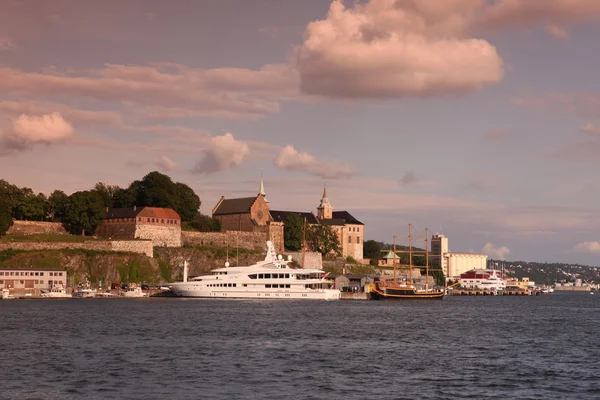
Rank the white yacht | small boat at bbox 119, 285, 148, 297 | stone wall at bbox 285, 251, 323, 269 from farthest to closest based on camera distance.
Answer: stone wall at bbox 285, 251, 323, 269
small boat at bbox 119, 285, 148, 297
the white yacht

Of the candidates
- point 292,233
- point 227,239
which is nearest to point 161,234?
point 227,239

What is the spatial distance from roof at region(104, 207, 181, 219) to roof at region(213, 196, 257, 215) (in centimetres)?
2657

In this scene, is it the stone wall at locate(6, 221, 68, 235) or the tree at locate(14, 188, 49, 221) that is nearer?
the stone wall at locate(6, 221, 68, 235)

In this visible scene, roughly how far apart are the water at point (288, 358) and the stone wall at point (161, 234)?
58310 millimetres

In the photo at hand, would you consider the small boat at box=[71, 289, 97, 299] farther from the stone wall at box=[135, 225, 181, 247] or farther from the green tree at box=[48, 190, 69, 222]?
the green tree at box=[48, 190, 69, 222]

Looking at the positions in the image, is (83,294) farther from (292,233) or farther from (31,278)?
(292,233)

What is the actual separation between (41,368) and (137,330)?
20.7m

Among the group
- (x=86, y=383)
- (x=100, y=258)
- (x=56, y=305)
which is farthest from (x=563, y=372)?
(x=100, y=258)

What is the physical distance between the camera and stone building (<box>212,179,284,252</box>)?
165625mm

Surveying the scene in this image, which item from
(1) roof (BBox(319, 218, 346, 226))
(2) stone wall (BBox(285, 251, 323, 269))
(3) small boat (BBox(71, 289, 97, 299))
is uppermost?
(1) roof (BBox(319, 218, 346, 226))

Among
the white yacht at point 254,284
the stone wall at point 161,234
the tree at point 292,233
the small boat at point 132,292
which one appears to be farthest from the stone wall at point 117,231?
the tree at point 292,233

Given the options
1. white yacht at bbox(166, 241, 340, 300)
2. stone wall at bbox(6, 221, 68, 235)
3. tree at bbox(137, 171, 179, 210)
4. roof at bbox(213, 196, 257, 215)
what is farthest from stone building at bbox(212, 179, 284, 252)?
white yacht at bbox(166, 241, 340, 300)

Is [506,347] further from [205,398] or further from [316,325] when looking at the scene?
[205,398]

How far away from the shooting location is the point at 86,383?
1459 inches
